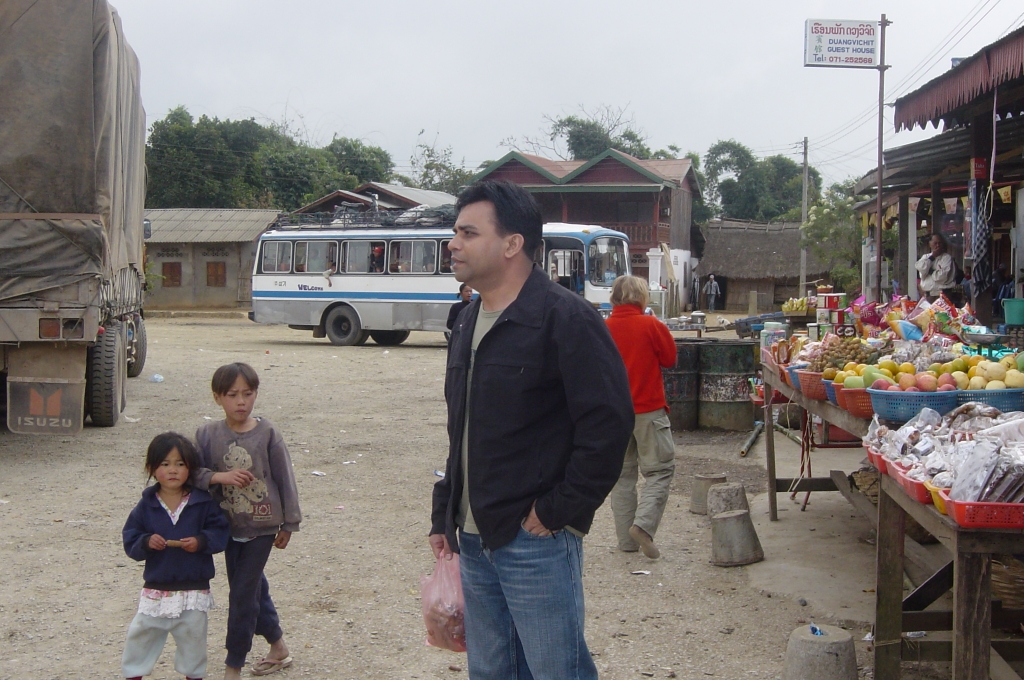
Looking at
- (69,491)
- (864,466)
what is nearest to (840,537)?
(864,466)

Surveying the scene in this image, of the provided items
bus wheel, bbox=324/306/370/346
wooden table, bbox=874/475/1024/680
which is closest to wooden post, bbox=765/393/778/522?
wooden table, bbox=874/475/1024/680

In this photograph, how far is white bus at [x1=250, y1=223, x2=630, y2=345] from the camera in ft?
68.9

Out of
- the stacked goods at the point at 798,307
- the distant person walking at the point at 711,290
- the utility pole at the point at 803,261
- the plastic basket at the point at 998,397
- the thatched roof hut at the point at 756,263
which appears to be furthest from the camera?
the thatched roof hut at the point at 756,263

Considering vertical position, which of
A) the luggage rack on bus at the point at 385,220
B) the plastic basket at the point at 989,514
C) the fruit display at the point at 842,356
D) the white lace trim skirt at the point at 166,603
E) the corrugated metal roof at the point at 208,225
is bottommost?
the white lace trim skirt at the point at 166,603

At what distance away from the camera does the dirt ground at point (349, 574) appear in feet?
14.3

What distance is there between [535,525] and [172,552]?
1.67 m

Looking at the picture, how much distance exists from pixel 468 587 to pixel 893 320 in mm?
4859

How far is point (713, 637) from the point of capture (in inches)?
182

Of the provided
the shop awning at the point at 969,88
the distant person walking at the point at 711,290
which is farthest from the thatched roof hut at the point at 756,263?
the shop awning at the point at 969,88

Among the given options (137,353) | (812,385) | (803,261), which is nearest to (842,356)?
(812,385)

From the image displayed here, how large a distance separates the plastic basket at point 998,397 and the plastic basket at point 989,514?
112 centimetres

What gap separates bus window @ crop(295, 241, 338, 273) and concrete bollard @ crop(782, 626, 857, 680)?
771 inches

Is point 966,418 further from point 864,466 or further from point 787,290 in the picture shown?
point 787,290

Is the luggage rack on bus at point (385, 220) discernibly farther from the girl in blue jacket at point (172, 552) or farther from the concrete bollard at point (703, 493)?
the girl in blue jacket at point (172, 552)
